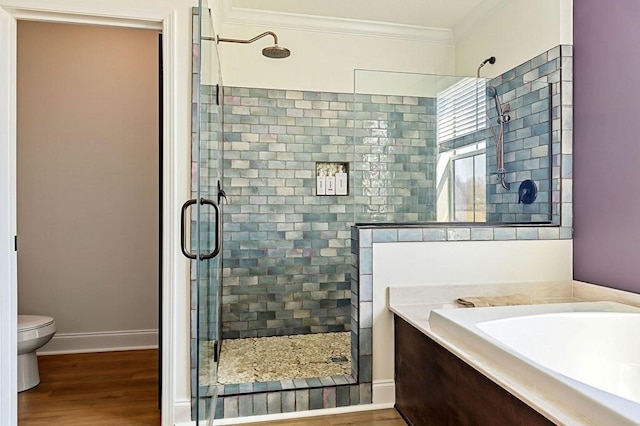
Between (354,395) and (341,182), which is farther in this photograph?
(341,182)

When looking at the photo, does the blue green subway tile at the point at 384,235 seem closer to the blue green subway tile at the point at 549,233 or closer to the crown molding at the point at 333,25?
the blue green subway tile at the point at 549,233

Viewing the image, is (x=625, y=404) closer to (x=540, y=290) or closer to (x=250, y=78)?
(x=540, y=290)

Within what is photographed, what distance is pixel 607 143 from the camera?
224 cm

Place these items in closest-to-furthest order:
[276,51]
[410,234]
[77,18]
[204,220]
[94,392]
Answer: [204,220]
[77,18]
[410,234]
[94,392]
[276,51]

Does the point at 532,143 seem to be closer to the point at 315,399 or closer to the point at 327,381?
the point at 327,381

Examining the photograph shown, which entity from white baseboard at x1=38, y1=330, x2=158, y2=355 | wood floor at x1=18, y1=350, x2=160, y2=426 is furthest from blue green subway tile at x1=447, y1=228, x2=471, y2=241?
white baseboard at x1=38, y1=330, x2=158, y2=355

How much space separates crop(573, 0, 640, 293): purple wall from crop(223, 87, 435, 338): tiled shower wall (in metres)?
1.53

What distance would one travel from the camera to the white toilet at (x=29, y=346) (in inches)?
97.0

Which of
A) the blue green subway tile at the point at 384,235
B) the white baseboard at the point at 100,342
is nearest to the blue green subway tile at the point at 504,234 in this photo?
the blue green subway tile at the point at 384,235

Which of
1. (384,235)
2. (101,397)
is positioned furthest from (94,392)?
(384,235)

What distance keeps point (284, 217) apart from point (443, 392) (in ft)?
6.30

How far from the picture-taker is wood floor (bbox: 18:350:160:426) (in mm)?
2169

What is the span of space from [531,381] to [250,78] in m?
2.80

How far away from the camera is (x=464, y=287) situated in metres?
2.38
